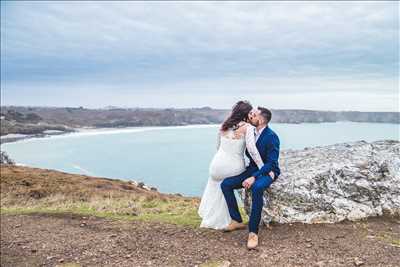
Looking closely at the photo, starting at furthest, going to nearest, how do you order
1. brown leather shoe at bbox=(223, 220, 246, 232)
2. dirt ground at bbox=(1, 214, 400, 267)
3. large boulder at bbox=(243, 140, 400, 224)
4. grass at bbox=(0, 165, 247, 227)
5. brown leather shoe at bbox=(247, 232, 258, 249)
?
grass at bbox=(0, 165, 247, 227) → brown leather shoe at bbox=(223, 220, 246, 232) → large boulder at bbox=(243, 140, 400, 224) → brown leather shoe at bbox=(247, 232, 258, 249) → dirt ground at bbox=(1, 214, 400, 267)

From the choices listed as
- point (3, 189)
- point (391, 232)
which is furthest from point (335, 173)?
point (3, 189)

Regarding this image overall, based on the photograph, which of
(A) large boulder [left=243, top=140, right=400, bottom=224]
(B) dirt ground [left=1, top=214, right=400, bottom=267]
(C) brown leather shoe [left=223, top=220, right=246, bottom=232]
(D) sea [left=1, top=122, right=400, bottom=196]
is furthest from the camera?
(D) sea [left=1, top=122, right=400, bottom=196]

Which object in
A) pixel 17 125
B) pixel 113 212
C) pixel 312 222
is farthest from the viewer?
pixel 17 125

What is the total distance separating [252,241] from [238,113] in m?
2.59

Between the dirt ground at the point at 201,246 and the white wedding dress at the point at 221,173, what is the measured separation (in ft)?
1.09

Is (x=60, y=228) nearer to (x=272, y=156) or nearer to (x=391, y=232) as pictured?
(x=272, y=156)

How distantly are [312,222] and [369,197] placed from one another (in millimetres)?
1496

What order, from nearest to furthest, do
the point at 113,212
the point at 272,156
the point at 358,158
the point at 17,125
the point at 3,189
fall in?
the point at 272,156, the point at 358,158, the point at 113,212, the point at 3,189, the point at 17,125

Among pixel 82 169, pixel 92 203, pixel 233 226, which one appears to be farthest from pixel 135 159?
pixel 233 226

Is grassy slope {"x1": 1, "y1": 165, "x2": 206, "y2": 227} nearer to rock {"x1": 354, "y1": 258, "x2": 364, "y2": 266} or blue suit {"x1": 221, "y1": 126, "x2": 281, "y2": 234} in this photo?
blue suit {"x1": 221, "y1": 126, "x2": 281, "y2": 234}

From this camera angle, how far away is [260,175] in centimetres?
862

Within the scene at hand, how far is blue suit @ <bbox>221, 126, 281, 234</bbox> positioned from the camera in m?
8.52

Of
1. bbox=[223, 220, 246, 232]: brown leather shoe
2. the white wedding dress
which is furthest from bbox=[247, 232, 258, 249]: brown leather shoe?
the white wedding dress

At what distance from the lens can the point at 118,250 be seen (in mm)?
9141
